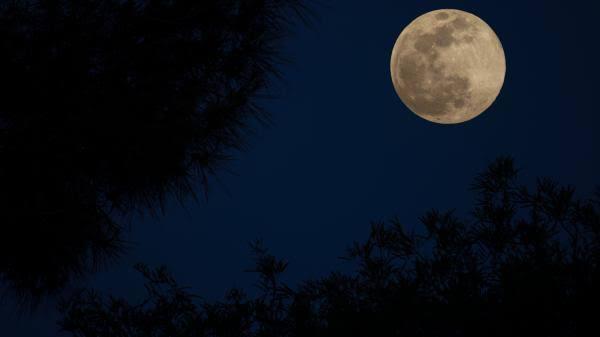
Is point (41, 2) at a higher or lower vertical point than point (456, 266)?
higher

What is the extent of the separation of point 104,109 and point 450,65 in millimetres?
5175

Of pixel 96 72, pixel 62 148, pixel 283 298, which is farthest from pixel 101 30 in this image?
pixel 283 298

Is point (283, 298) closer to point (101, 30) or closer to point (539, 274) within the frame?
point (539, 274)

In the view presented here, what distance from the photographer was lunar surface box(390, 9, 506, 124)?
7027 millimetres

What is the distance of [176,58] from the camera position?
127 inches

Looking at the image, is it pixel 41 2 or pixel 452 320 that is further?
pixel 41 2

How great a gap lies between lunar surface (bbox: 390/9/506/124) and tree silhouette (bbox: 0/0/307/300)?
3.75 m

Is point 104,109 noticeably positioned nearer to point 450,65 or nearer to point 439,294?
point 439,294

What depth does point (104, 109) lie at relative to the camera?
290 cm

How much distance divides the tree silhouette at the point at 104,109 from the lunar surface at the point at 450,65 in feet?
12.3

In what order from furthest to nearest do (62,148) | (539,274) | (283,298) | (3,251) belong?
1. (3,251)
2. (62,148)
3. (283,298)
4. (539,274)

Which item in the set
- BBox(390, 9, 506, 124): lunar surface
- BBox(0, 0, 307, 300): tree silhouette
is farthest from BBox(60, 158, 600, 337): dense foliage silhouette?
BBox(390, 9, 506, 124): lunar surface

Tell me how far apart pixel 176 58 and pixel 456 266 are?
78.0 inches

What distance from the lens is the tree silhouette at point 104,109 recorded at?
2.82 m
